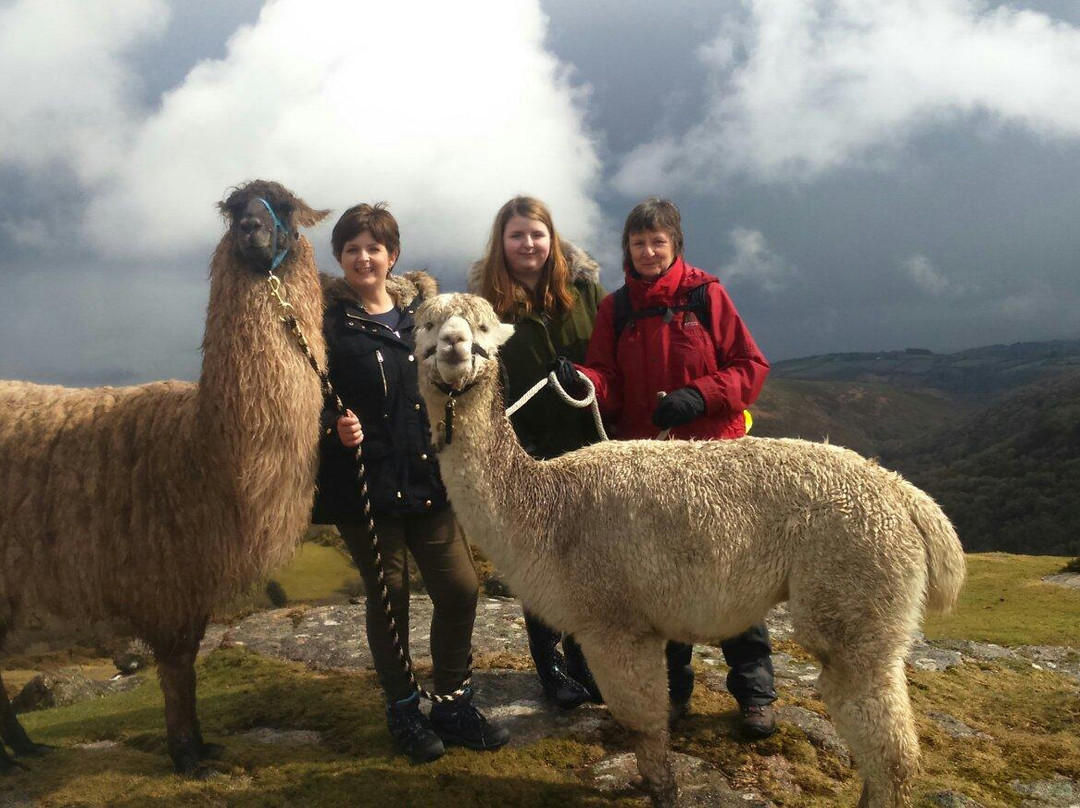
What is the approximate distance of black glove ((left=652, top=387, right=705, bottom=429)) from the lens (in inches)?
134

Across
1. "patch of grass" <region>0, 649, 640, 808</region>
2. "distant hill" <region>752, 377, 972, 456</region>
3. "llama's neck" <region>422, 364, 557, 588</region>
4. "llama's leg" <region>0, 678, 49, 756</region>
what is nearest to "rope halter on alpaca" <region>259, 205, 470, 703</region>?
"patch of grass" <region>0, 649, 640, 808</region>

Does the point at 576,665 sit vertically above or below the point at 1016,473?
above

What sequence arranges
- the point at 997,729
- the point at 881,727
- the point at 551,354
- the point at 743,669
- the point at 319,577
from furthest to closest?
the point at 319,577 → the point at 551,354 → the point at 997,729 → the point at 743,669 → the point at 881,727

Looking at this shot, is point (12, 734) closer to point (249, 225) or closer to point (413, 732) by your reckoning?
point (413, 732)

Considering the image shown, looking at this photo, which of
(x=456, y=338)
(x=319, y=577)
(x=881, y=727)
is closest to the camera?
(x=881, y=727)

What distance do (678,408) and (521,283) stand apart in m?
1.32

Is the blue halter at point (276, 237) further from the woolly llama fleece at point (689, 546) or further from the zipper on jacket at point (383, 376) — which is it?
the woolly llama fleece at point (689, 546)

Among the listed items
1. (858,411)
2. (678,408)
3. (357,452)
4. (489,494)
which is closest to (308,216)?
(357,452)

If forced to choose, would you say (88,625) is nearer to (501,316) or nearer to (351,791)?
(351,791)

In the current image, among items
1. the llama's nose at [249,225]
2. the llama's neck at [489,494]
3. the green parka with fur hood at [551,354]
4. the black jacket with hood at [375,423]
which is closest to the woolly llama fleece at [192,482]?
the llama's nose at [249,225]

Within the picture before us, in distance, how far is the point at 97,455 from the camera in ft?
12.2

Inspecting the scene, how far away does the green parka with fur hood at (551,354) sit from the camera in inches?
164

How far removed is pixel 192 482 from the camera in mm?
3572

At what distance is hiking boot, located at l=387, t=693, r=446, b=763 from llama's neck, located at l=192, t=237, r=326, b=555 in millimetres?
1137
